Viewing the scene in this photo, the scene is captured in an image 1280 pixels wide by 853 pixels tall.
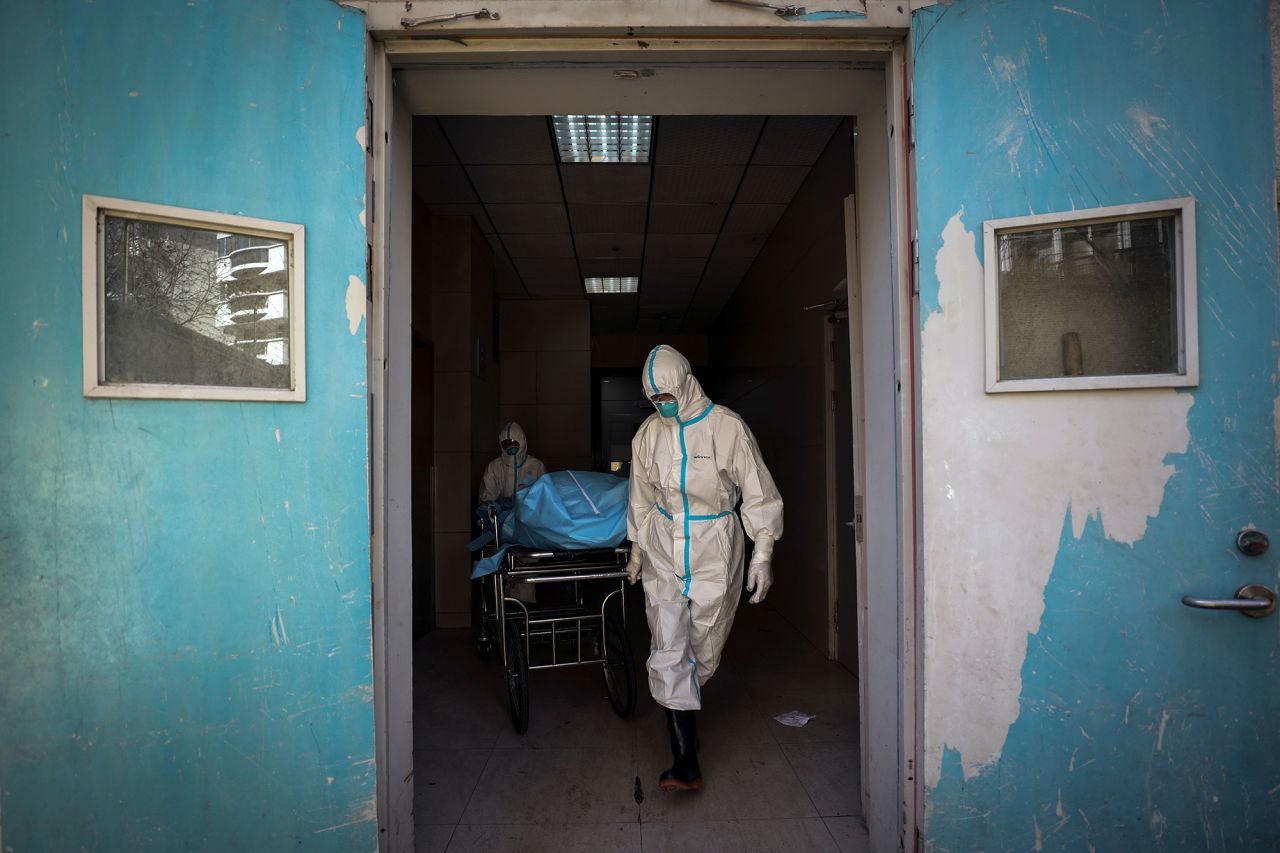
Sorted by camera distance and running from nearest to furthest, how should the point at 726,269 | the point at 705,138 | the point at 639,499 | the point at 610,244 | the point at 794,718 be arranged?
the point at 639,499 < the point at 794,718 < the point at 705,138 < the point at 610,244 < the point at 726,269

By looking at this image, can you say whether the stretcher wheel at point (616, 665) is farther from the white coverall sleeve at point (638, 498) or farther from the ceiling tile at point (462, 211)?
the ceiling tile at point (462, 211)

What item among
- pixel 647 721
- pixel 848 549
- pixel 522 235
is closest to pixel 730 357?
pixel 522 235

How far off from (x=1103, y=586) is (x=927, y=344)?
703 millimetres

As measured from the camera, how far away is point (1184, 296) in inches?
61.2

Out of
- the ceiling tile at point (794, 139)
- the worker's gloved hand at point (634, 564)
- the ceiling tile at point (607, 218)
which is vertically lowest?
the worker's gloved hand at point (634, 564)

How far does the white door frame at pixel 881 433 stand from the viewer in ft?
5.70

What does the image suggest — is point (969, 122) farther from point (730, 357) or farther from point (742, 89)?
point (730, 357)

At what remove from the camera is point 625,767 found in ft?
8.38

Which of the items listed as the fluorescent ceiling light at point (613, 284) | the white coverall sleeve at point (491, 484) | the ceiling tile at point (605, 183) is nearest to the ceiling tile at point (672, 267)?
the fluorescent ceiling light at point (613, 284)

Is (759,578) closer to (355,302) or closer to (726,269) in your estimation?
(355,302)

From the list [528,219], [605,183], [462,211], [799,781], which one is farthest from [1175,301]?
[462,211]

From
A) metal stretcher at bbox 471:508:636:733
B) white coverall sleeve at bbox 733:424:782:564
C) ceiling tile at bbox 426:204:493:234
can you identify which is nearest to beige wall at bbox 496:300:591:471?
ceiling tile at bbox 426:204:493:234

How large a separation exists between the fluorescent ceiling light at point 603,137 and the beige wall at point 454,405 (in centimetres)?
134

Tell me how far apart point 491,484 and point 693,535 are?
251cm
